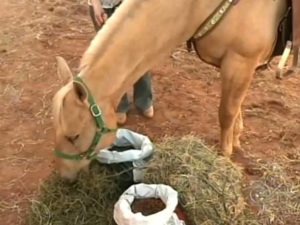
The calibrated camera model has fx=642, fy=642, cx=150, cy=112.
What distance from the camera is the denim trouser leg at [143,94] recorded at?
4509 millimetres

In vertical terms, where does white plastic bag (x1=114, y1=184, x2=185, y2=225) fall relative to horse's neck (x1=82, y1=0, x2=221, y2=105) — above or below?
below

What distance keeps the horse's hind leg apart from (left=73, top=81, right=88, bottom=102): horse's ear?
93 centimetres

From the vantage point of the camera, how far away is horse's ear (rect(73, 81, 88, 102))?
2.96m

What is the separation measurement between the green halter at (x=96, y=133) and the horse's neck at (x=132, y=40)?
6cm

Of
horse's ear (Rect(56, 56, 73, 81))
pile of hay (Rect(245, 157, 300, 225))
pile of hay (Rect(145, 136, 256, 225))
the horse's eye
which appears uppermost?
horse's ear (Rect(56, 56, 73, 81))

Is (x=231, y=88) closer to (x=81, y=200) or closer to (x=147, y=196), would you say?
(x=147, y=196)

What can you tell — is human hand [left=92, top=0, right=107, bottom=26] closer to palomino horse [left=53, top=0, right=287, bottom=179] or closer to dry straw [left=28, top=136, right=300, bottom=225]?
palomino horse [left=53, top=0, right=287, bottom=179]

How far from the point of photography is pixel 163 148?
3650 millimetres

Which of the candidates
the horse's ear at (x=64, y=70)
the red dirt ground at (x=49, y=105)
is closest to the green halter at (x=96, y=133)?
the horse's ear at (x=64, y=70)

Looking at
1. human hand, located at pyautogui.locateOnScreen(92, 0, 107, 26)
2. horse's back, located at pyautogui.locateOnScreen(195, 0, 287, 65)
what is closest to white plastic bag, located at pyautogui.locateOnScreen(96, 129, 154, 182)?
horse's back, located at pyautogui.locateOnScreen(195, 0, 287, 65)

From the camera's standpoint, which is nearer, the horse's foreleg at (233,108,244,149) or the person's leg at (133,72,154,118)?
the horse's foreleg at (233,108,244,149)

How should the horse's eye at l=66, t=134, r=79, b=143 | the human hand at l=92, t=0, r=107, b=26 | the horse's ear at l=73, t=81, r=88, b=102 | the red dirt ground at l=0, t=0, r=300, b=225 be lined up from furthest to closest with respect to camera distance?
1. the red dirt ground at l=0, t=0, r=300, b=225
2. the human hand at l=92, t=0, r=107, b=26
3. the horse's eye at l=66, t=134, r=79, b=143
4. the horse's ear at l=73, t=81, r=88, b=102

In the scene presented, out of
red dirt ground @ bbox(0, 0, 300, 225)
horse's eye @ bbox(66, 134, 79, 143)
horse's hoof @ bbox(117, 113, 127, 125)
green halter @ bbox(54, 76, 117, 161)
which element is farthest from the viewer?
horse's hoof @ bbox(117, 113, 127, 125)

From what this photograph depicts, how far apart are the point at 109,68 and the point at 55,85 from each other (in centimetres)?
196
